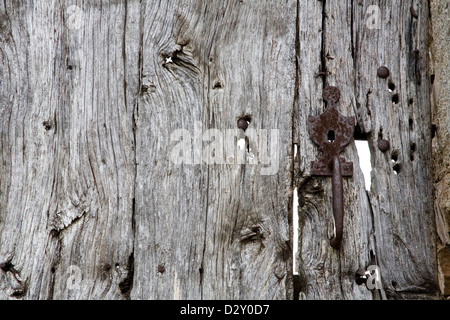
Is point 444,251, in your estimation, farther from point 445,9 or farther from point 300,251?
point 445,9

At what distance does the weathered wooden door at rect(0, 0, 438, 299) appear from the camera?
1604mm

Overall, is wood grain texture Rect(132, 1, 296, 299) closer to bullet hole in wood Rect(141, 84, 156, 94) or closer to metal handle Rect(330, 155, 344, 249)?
bullet hole in wood Rect(141, 84, 156, 94)

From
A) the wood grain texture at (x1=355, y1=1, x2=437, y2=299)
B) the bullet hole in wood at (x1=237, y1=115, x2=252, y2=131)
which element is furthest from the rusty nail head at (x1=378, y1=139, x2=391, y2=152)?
the bullet hole in wood at (x1=237, y1=115, x2=252, y2=131)

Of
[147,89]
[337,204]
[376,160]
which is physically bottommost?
[337,204]

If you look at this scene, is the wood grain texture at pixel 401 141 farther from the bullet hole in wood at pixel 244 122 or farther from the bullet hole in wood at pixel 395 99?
the bullet hole in wood at pixel 244 122

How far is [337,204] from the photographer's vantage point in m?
1.56

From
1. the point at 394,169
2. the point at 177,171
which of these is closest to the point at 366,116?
the point at 394,169

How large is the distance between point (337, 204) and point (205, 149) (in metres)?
0.47

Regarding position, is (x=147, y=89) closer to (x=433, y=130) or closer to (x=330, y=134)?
(x=330, y=134)

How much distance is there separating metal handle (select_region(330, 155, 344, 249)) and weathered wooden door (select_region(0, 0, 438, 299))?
53mm

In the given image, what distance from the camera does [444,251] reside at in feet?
4.98

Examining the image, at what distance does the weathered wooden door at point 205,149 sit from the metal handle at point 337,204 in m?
0.05

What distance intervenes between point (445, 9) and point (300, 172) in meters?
0.69

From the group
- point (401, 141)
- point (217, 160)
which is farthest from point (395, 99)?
point (217, 160)
